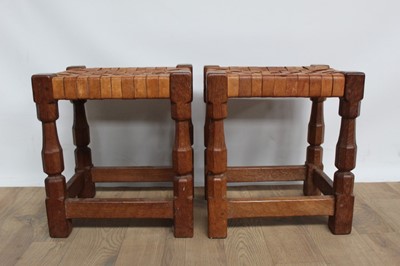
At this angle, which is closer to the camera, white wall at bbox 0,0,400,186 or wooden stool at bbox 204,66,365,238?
wooden stool at bbox 204,66,365,238

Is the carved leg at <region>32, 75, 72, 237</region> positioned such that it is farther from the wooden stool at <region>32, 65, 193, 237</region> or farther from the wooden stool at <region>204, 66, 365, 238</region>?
the wooden stool at <region>204, 66, 365, 238</region>

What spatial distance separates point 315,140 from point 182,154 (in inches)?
20.5

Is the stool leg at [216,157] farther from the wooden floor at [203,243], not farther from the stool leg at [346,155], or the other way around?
the stool leg at [346,155]

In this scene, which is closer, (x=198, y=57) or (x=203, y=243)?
(x=203, y=243)

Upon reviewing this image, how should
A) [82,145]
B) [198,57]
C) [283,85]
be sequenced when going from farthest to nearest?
[198,57], [82,145], [283,85]

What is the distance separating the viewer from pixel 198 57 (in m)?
1.39

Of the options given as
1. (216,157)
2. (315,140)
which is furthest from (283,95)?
(315,140)

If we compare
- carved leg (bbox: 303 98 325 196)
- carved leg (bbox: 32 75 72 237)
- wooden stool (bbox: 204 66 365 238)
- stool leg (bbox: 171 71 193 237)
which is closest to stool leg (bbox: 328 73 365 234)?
wooden stool (bbox: 204 66 365 238)

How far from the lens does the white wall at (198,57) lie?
1.35m

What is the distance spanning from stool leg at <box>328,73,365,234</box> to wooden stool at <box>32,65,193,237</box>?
394mm

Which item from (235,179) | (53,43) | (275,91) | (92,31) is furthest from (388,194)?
(53,43)

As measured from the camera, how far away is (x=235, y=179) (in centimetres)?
130

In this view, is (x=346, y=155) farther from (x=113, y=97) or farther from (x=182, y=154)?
(x=113, y=97)

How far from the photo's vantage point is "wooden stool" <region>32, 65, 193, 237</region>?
95 centimetres
